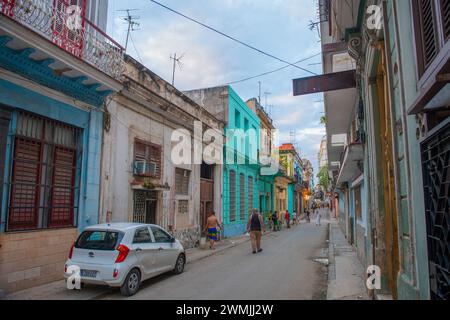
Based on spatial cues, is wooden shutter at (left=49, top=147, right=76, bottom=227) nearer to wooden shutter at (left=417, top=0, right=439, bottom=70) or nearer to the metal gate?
the metal gate

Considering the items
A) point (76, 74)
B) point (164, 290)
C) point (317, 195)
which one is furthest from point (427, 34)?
point (317, 195)

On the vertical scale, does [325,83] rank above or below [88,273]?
above

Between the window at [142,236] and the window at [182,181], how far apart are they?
5.84 meters

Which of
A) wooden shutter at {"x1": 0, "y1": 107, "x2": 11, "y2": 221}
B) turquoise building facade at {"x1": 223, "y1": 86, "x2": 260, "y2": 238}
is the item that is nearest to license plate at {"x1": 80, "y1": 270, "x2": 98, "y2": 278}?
wooden shutter at {"x1": 0, "y1": 107, "x2": 11, "y2": 221}

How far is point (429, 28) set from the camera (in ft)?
9.87

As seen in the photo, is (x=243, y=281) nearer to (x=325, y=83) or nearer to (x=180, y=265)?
(x=180, y=265)

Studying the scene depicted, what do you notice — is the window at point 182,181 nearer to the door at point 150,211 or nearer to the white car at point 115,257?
the door at point 150,211

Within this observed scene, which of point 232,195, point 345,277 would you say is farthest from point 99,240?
point 232,195

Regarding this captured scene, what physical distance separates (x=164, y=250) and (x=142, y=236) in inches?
35.8

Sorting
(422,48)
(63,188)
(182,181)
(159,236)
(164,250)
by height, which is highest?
(422,48)

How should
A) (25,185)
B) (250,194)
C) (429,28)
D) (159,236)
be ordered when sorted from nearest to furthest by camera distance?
(429,28) < (25,185) < (159,236) < (250,194)

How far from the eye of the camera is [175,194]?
13.5m

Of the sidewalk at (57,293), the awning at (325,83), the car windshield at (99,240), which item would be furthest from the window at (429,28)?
the sidewalk at (57,293)

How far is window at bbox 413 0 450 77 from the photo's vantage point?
2.68m
